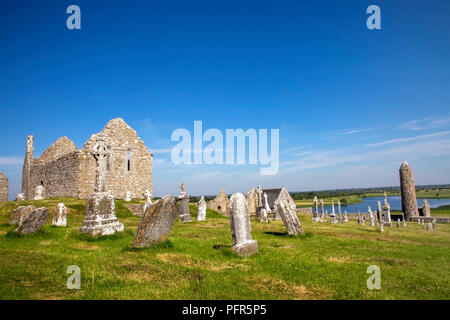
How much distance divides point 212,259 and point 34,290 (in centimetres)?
401

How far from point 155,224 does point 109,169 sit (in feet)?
66.1

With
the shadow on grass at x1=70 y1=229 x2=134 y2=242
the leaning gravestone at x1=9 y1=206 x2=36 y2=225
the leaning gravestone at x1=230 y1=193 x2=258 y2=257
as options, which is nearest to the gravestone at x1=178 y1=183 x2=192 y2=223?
the shadow on grass at x1=70 y1=229 x2=134 y2=242

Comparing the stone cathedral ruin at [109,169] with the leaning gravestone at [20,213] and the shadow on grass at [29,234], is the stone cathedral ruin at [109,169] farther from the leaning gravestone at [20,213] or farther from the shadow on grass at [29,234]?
the shadow on grass at [29,234]

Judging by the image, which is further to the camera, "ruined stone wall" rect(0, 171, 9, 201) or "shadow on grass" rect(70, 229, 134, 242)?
"ruined stone wall" rect(0, 171, 9, 201)

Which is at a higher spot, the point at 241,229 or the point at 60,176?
the point at 60,176

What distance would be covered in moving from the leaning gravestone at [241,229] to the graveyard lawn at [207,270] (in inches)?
10.5

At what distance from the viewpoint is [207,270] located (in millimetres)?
6098

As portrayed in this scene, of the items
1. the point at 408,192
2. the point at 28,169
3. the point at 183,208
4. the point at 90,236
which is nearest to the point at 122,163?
the point at 183,208

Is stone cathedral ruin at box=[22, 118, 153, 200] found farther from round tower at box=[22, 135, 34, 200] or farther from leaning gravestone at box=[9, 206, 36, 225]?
leaning gravestone at box=[9, 206, 36, 225]

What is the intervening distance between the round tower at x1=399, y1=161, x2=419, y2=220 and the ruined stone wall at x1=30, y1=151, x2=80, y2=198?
46.1m

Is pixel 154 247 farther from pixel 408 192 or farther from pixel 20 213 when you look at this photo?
pixel 408 192

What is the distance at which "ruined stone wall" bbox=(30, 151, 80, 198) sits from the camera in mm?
24469

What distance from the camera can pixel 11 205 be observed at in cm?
1822
